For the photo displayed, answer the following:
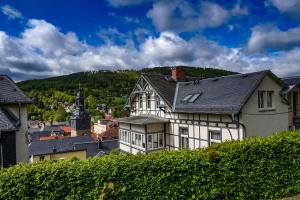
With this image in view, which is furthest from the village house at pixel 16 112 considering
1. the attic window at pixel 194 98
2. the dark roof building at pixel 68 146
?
the dark roof building at pixel 68 146

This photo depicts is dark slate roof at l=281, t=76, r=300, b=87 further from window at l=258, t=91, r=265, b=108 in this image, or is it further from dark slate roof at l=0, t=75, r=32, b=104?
dark slate roof at l=0, t=75, r=32, b=104

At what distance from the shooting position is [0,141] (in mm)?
12578

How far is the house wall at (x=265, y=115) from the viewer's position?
54.7ft

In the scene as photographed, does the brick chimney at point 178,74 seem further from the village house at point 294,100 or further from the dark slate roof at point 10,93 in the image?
the dark slate roof at point 10,93

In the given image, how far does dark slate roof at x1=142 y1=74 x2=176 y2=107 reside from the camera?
2298 cm

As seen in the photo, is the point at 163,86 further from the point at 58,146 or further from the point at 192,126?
the point at 58,146

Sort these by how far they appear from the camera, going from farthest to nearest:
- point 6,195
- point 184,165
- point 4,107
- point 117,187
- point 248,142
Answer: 1. point 4,107
2. point 248,142
3. point 184,165
4. point 117,187
5. point 6,195

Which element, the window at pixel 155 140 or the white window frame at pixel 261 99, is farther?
the window at pixel 155 140

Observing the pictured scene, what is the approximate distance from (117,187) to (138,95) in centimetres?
1905

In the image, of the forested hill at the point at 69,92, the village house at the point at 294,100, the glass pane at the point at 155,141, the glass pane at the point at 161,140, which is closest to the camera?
the village house at the point at 294,100

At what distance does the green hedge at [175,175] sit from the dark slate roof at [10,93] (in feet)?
25.8

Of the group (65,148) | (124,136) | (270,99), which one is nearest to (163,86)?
(124,136)

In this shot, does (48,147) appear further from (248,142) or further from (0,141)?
(248,142)

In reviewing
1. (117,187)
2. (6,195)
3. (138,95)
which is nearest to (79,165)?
(117,187)
